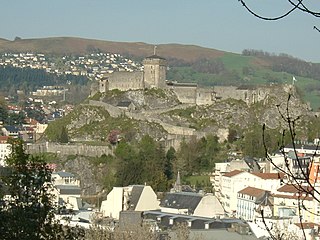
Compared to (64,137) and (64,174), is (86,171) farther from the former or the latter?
(64,137)

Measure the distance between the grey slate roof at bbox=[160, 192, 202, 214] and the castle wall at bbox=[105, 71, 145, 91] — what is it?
21747 millimetres

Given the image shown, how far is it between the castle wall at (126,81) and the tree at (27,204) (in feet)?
179

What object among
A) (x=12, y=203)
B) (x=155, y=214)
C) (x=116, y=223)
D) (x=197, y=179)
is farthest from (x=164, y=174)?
(x=12, y=203)

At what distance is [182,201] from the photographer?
157 ft

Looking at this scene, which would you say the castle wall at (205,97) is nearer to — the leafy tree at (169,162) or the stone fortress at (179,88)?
the stone fortress at (179,88)

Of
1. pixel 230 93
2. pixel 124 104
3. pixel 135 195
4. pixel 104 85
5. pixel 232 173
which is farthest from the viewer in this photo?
pixel 104 85

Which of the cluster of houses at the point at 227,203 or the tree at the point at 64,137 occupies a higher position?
the tree at the point at 64,137

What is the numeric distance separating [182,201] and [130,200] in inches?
104

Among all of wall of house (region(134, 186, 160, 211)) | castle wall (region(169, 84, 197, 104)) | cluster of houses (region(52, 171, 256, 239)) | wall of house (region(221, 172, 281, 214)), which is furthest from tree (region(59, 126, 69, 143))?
wall of house (region(134, 186, 160, 211))

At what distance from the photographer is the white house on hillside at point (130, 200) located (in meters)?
48.0

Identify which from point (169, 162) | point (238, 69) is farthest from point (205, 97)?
point (238, 69)

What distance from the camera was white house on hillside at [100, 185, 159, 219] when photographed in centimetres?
4797

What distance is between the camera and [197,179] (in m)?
61.2

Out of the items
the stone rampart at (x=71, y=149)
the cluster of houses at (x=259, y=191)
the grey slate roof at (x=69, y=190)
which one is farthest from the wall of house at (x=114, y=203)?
the stone rampart at (x=71, y=149)
